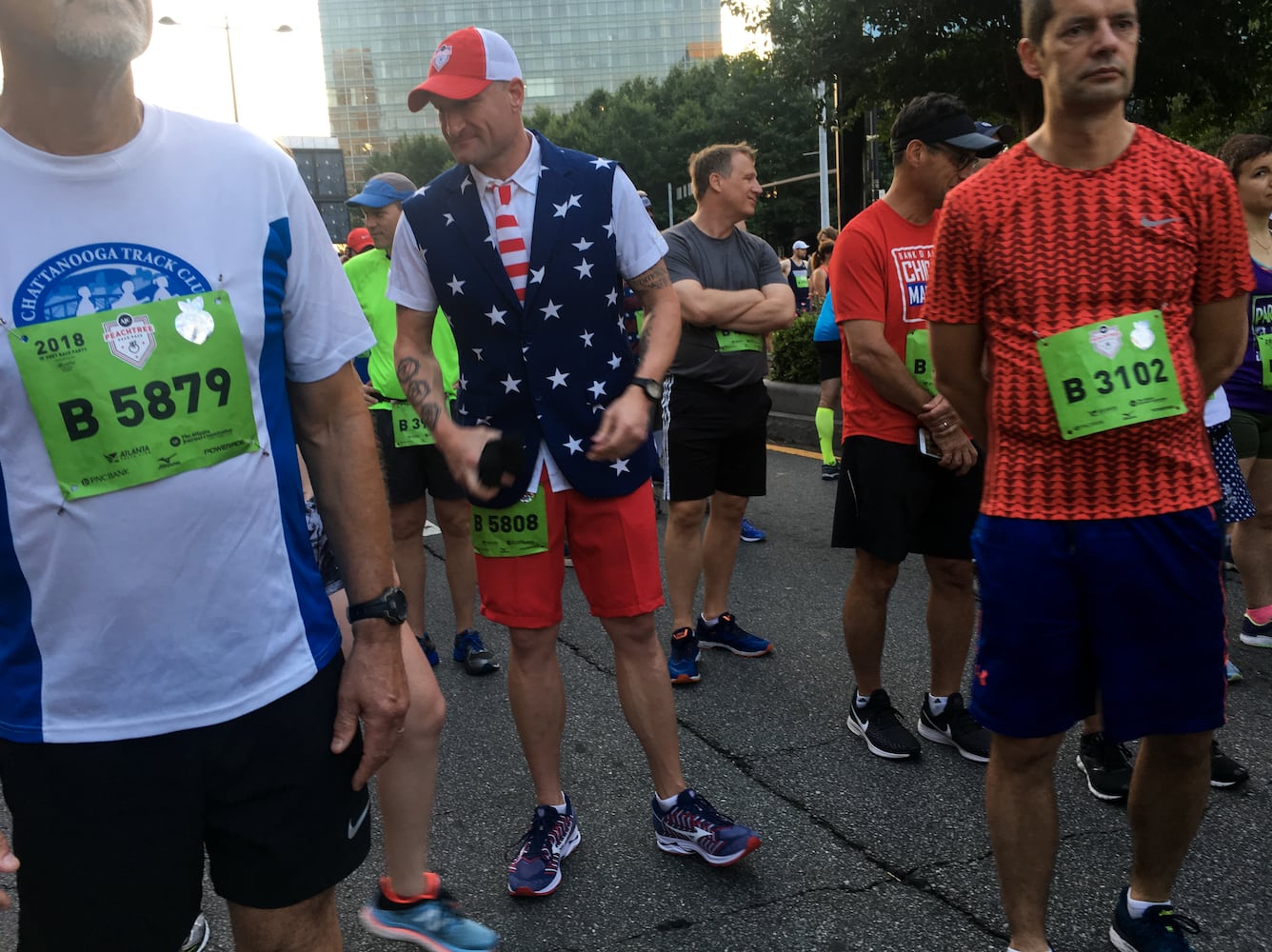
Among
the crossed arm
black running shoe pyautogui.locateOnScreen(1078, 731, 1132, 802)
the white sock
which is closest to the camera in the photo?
the white sock

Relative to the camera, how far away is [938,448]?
3650 mm

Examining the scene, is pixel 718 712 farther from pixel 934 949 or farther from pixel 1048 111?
pixel 1048 111

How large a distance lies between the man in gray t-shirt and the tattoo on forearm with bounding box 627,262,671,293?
1.61m

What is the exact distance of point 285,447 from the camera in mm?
1818

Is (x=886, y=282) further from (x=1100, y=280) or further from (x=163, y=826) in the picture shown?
(x=163, y=826)

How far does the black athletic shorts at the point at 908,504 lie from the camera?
373 centimetres

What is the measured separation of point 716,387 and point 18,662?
11.3 feet

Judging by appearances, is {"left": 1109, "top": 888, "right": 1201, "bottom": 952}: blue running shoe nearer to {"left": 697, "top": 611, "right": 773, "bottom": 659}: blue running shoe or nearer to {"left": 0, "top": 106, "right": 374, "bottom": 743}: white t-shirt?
{"left": 0, "top": 106, "right": 374, "bottom": 743}: white t-shirt

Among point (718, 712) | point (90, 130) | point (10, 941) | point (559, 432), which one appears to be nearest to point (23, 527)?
point (90, 130)

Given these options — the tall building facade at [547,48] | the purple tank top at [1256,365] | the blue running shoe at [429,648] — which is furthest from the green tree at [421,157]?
the purple tank top at [1256,365]

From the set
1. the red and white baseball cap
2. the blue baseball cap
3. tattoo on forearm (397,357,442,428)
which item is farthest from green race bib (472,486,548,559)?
the blue baseball cap

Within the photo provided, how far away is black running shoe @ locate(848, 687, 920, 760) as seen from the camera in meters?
3.75

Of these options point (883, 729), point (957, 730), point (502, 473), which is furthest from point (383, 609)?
point (957, 730)

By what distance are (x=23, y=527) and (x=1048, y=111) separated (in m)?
2.01
